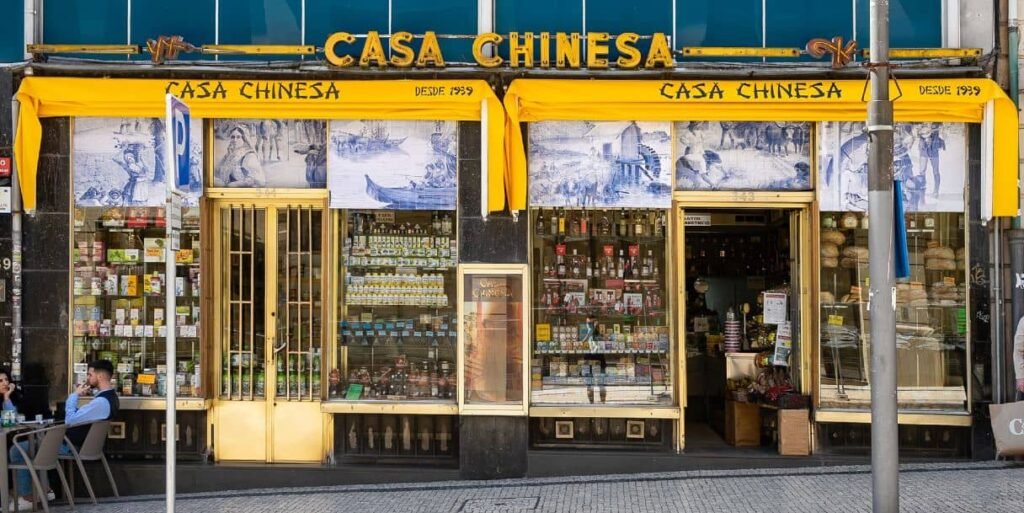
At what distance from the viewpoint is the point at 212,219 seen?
10.9 meters

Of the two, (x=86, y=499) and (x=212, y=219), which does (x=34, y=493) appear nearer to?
(x=86, y=499)

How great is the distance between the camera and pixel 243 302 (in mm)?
10906

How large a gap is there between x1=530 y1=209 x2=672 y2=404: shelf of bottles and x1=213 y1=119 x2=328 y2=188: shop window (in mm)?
2532

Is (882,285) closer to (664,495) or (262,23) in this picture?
(664,495)

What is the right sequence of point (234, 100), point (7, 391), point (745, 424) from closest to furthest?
point (7, 391) → point (234, 100) → point (745, 424)

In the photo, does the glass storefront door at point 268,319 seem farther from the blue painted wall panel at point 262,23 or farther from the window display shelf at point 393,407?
the blue painted wall panel at point 262,23

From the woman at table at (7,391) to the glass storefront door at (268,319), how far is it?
2.01 m

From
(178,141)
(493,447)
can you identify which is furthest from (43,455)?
(493,447)

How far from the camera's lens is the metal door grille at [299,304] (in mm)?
10875

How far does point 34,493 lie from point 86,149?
3609mm

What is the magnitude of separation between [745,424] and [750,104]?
3648 millimetres

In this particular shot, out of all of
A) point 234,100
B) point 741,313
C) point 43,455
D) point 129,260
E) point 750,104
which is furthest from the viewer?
point 741,313

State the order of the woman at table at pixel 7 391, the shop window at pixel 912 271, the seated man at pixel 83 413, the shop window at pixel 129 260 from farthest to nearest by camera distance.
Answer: the shop window at pixel 129 260, the shop window at pixel 912 271, the woman at table at pixel 7 391, the seated man at pixel 83 413

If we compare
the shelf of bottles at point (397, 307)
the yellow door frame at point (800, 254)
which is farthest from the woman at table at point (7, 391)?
the yellow door frame at point (800, 254)
